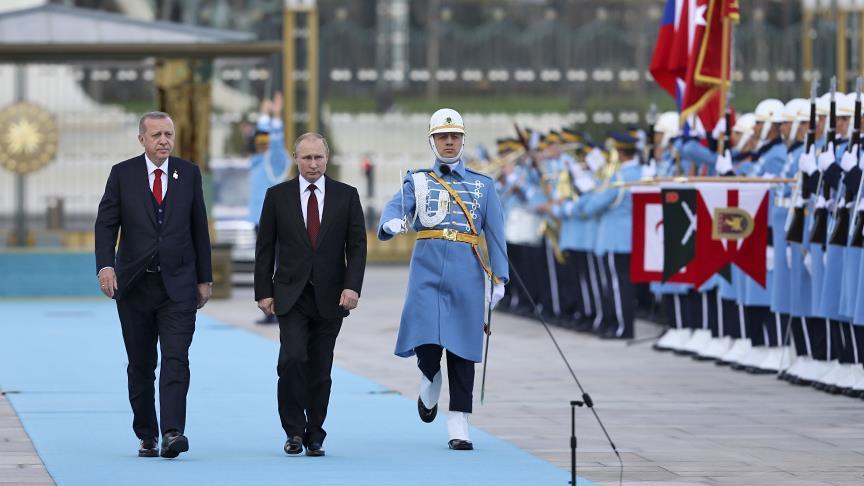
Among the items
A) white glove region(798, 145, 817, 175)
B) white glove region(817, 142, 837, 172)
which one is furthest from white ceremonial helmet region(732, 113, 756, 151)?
white glove region(817, 142, 837, 172)

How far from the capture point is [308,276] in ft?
34.5

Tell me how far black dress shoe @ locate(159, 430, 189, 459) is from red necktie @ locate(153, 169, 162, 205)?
1167 millimetres

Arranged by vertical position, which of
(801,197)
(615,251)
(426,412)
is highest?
(801,197)

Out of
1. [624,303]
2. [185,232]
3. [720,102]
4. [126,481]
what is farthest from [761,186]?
[126,481]

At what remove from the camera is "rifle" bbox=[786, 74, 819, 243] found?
549 inches

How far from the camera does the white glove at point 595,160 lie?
788 inches

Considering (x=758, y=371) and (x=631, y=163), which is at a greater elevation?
(x=631, y=163)

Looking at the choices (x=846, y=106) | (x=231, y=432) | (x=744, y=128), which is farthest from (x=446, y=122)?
→ (x=744, y=128)

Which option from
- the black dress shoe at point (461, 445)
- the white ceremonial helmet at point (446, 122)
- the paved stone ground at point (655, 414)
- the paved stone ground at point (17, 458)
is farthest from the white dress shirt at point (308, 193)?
the paved stone ground at point (17, 458)

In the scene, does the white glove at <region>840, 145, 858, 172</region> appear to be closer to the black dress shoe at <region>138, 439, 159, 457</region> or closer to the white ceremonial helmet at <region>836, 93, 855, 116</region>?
the white ceremonial helmet at <region>836, 93, 855, 116</region>

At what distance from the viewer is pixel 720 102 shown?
16.3 metres

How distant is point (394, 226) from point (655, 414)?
9.20 ft

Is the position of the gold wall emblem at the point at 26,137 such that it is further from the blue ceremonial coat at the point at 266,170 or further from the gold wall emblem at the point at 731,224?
the gold wall emblem at the point at 731,224

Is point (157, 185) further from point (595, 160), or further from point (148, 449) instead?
point (595, 160)
